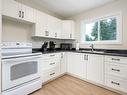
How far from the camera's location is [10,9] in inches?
72.6

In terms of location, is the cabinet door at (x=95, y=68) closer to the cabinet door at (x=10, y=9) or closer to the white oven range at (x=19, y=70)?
the white oven range at (x=19, y=70)

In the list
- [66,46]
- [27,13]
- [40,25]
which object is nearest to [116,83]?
[66,46]

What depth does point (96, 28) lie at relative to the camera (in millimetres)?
3062

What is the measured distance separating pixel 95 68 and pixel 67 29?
1.79m

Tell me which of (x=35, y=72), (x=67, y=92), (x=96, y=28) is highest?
(x=96, y=28)

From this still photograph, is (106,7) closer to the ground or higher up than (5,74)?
higher up

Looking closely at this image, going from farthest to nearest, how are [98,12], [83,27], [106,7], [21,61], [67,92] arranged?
1. [83,27]
2. [98,12]
3. [106,7]
4. [67,92]
5. [21,61]

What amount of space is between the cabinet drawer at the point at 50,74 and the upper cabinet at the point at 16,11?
1463mm

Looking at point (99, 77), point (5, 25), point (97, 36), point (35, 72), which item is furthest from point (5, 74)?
point (97, 36)

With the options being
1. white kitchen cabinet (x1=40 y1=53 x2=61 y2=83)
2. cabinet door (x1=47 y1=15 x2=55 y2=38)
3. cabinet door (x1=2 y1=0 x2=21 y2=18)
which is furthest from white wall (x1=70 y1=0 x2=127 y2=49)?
cabinet door (x1=2 y1=0 x2=21 y2=18)

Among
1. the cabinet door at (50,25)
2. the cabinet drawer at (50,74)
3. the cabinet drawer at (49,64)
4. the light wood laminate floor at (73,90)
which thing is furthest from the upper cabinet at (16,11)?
the light wood laminate floor at (73,90)

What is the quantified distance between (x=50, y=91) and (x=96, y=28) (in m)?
2.48

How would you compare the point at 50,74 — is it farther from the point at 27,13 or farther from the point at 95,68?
the point at 27,13

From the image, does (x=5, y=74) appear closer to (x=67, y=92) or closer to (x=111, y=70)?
(x=67, y=92)
